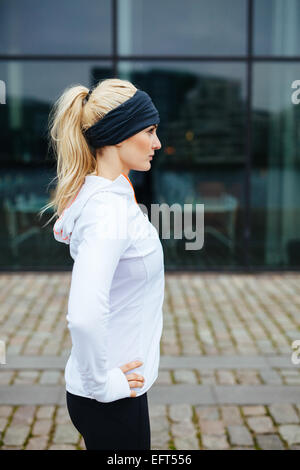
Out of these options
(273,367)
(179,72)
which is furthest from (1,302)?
(179,72)

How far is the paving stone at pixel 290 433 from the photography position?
3389mm

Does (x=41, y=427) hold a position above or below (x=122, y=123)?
below

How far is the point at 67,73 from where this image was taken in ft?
27.9

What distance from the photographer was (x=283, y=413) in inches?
149

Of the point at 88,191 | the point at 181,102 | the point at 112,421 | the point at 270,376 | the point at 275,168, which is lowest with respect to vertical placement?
the point at 270,376

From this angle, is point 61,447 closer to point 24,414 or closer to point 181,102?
point 24,414

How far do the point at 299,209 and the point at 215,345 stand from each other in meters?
4.56

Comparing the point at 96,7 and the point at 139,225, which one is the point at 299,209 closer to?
the point at 96,7

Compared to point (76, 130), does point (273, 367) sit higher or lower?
lower

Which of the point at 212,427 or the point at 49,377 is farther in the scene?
the point at 49,377

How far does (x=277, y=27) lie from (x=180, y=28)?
1596 millimetres

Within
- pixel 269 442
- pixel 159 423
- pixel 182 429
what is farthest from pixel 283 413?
pixel 159 423

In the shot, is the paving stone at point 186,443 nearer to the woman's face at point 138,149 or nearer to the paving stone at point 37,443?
the paving stone at point 37,443
